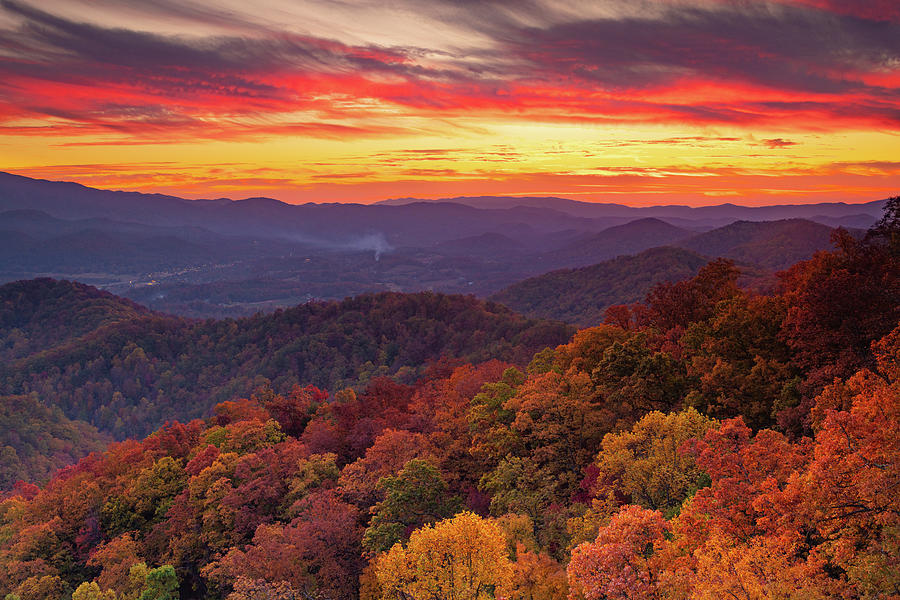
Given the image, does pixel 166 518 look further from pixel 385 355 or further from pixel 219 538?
pixel 385 355

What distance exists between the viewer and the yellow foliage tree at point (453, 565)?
21.8 meters

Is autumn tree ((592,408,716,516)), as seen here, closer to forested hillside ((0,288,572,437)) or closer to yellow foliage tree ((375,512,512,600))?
yellow foliage tree ((375,512,512,600))

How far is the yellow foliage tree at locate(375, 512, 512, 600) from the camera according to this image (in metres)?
21.8

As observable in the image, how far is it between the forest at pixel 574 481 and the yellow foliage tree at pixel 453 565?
88 mm

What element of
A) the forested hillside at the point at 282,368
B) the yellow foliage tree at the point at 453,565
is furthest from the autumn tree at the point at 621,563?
the forested hillside at the point at 282,368

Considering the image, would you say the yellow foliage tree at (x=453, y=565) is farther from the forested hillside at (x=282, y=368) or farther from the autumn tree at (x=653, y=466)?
the forested hillside at (x=282, y=368)

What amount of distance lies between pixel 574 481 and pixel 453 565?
1359cm

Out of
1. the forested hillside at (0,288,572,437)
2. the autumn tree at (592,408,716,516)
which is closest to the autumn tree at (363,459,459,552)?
the autumn tree at (592,408,716,516)

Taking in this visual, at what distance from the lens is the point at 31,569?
139 ft

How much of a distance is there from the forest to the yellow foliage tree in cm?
9

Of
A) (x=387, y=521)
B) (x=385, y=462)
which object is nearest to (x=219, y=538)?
(x=385, y=462)

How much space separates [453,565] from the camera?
2225 centimetres

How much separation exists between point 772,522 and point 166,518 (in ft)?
160

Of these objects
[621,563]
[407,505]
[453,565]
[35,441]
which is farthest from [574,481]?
[35,441]
